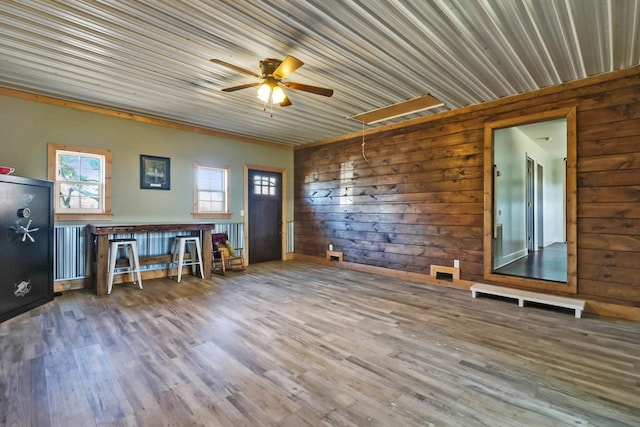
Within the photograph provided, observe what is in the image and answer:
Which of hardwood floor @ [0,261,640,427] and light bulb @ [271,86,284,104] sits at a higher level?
light bulb @ [271,86,284,104]

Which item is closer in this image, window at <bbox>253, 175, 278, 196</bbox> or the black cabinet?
the black cabinet

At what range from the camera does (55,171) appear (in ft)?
14.0

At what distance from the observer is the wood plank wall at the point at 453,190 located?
10.8 ft

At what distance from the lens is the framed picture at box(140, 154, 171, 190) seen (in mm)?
5070

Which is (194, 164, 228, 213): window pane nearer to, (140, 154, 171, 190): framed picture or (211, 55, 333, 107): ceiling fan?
(140, 154, 171, 190): framed picture

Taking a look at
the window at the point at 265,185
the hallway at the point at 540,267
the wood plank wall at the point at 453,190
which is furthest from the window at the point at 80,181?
the hallway at the point at 540,267

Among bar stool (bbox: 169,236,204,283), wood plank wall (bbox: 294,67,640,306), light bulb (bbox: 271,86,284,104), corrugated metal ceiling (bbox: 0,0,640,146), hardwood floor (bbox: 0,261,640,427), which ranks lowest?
hardwood floor (bbox: 0,261,640,427)

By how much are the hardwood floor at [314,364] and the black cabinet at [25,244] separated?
9.4 inches

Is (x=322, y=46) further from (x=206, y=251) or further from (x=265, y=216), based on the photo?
(x=265, y=216)

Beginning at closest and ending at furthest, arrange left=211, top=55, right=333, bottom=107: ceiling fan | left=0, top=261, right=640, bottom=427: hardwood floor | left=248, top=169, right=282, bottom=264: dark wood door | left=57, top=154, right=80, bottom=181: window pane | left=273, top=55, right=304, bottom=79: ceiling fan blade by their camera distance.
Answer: left=0, top=261, right=640, bottom=427: hardwood floor, left=273, top=55, right=304, bottom=79: ceiling fan blade, left=211, top=55, right=333, bottom=107: ceiling fan, left=57, top=154, right=80, bottom=181: window pane, left=248, top=169, right=282, bottom=264: dark wood door

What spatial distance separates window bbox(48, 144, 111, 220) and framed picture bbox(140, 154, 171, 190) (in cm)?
49

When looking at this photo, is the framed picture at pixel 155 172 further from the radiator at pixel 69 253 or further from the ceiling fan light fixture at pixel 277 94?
the ceiling fan light fixture at pixel 277 94

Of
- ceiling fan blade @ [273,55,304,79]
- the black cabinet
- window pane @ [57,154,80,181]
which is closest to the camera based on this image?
ceiling fan blade @ [273,55,304,79]

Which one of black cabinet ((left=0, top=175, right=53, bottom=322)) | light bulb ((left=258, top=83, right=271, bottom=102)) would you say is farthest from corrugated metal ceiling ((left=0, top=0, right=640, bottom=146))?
black cabinet ((left=0, top=175, right=53, bottom=322))
